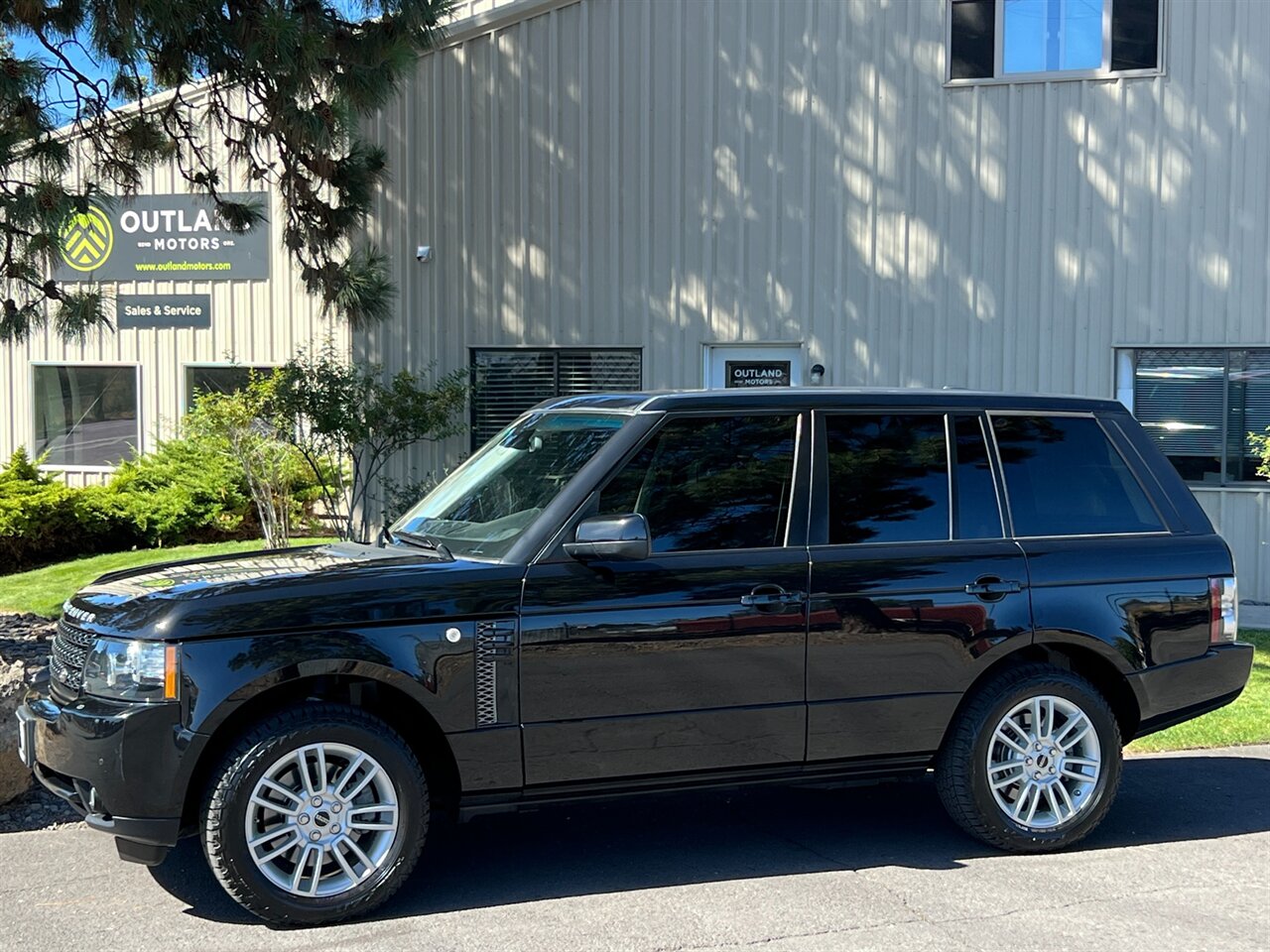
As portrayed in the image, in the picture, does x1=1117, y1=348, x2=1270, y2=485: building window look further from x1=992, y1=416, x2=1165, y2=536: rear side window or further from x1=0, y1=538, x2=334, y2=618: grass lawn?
x1=0, y1=538, x2=334, y2=618: grass lawn

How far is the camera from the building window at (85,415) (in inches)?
693

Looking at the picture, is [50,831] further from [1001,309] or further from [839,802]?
[1001,309]

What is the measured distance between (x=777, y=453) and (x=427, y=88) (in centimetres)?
1050

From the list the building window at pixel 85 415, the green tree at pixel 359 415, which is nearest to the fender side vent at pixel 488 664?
the green tree at pixel 359 415

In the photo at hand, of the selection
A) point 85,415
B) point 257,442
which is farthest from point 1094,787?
point 85,415

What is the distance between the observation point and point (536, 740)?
5.10 metres

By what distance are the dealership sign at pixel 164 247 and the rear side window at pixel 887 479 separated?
1255cm

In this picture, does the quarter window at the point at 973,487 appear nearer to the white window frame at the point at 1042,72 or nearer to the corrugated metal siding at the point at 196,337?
the white window frame at the point at 1042,72

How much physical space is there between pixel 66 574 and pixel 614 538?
437 inches

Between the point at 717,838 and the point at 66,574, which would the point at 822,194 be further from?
the point at 717,838

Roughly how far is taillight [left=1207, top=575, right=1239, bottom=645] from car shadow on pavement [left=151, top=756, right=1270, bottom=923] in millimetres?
898

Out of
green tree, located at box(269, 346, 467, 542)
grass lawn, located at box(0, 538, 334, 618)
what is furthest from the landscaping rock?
green tree, located at box(269, 346, 467, 542)

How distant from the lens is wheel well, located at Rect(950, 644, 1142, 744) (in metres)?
5.84

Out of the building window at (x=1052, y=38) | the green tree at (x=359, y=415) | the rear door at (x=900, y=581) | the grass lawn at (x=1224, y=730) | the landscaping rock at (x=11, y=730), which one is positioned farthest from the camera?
the green tree at (x=359, y=415)
